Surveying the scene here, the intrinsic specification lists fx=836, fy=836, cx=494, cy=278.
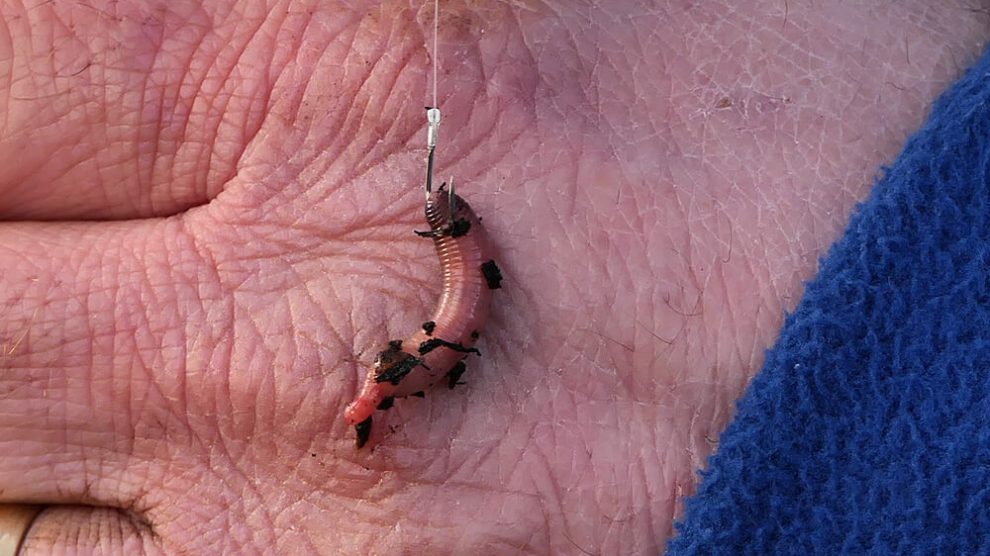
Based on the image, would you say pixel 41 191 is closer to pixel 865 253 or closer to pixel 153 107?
pixel 153 107

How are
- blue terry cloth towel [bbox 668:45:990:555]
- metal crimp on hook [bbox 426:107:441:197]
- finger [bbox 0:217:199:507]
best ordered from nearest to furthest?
blue terry cloth towel [bbox 668:45:990:555]
metal crimp on hook [bbox 426:107:441:197]
finger [bbox 0:217:199:507]

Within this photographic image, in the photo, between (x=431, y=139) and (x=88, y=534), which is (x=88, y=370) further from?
(x=431, y=139)

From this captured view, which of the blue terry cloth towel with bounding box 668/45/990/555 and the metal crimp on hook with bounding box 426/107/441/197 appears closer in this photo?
the blue terry cloth towel with bounding box 668/45/990/555

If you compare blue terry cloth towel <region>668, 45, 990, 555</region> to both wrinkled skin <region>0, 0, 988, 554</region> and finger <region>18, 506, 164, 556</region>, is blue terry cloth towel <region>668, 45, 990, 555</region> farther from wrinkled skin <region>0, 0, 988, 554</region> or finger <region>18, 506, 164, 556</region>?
finger <region>18, 506, 164, 556</region>

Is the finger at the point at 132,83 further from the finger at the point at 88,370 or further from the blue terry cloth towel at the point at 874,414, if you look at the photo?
the blue terry cloth towel at the point at 874,414

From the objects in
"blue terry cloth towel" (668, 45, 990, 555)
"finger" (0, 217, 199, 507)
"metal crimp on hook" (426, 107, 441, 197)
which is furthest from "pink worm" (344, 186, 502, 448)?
"blue terry cloth towel" (668, 45, 990, 555)

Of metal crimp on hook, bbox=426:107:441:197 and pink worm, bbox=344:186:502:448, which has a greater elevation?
metal crimp on hook, bbox=426:107:441:197

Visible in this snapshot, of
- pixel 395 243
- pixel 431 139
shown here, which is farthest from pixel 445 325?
pixel 431 139
